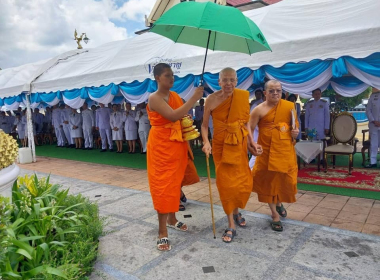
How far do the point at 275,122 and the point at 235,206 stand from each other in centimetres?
107

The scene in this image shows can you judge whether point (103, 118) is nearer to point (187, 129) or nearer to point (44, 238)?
point (187, 129)

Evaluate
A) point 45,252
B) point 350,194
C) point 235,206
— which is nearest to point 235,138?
point 235,206

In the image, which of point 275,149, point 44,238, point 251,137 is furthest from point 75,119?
point 275,149

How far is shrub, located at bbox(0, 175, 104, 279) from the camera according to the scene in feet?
7.23

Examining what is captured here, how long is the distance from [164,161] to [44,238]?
1.34 meters

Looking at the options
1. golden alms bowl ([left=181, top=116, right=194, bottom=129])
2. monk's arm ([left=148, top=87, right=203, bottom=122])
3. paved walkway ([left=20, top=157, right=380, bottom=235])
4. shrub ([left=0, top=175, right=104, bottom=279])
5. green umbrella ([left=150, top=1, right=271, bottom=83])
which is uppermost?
green umbrella ([left=150, top=1, right=271, bottom=83])

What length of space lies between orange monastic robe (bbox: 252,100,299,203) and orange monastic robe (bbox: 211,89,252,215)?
310 mm

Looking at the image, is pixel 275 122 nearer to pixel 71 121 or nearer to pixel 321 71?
pixel 321 71

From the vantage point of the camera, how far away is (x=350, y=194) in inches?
185

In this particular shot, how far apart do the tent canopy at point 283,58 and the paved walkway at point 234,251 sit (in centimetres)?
217

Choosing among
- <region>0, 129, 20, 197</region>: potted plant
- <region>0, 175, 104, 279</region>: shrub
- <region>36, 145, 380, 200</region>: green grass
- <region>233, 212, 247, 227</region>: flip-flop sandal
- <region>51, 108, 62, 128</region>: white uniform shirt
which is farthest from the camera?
<region>51, 108, 62, 128</region>: white uniform shirt

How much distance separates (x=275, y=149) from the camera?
332 cm

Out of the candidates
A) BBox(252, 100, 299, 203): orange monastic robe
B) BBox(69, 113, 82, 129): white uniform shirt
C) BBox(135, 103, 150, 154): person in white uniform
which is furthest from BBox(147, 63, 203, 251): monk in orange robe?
BBox(69, 113, 82, 129): white uniform shirt

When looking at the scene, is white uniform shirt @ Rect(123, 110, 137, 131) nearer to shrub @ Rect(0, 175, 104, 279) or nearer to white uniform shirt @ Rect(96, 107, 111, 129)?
white uniform shirt @ Rect(96, 107, 111, 129)
